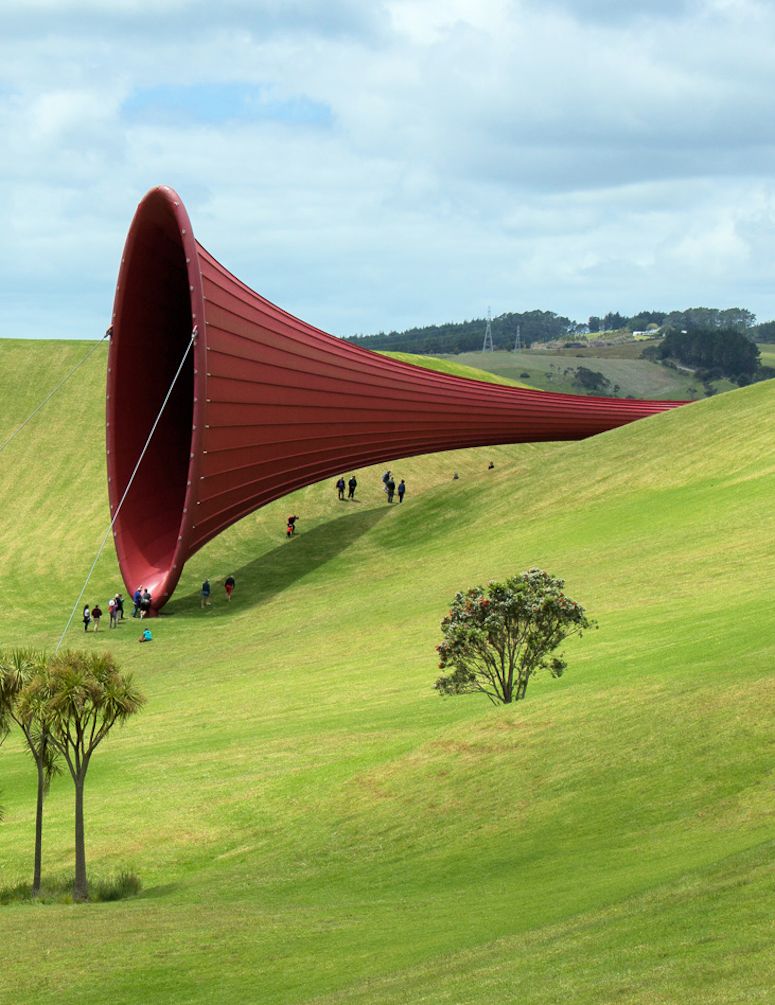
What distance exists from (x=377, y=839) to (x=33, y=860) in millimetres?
5314

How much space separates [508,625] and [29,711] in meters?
9.01

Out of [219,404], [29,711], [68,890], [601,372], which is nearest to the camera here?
[68,890]

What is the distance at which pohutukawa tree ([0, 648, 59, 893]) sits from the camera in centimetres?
2010

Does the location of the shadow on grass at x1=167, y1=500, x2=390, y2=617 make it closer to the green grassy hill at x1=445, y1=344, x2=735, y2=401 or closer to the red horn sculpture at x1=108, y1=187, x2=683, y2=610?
the red horn sculpture at x1=108, y1=187, x2=683, y2=610

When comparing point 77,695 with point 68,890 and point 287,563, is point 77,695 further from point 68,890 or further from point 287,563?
point 287,563

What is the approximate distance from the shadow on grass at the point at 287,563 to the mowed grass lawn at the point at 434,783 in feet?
0.77

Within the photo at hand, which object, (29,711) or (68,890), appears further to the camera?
(29,711)

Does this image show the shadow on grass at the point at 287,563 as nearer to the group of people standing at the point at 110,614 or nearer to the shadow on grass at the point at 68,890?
the group of people standing at the point at 110,614

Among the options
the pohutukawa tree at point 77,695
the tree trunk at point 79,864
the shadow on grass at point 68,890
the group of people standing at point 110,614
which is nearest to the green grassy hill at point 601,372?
the group of people standing at point 110,614

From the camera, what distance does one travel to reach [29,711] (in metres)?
20.1

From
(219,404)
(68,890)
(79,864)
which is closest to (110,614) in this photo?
(219,404)

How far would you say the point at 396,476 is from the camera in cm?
6069

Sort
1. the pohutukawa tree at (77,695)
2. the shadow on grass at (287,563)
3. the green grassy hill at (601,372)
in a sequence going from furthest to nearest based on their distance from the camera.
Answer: the green grassy hill at (601,372)
the shadow on grass at (287,563)
the pohutukawa tree at (77,695)

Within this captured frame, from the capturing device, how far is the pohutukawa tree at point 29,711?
2010 cm
